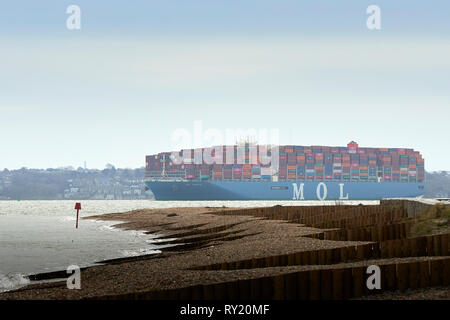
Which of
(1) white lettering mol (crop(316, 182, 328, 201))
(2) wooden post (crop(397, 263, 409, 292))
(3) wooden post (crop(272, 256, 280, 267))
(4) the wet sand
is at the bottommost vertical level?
(1) white lettering mol (crop(316, 182, 328, 201))

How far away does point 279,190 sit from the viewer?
14188 centimetres

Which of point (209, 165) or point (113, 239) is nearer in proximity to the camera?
point (113, 239)

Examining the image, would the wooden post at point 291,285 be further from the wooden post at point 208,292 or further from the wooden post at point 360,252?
the wooden post at point 360,252

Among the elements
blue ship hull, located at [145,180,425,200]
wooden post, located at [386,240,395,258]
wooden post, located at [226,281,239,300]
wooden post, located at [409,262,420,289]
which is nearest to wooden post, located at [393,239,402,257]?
wooden post, located at [386,240,395,258]

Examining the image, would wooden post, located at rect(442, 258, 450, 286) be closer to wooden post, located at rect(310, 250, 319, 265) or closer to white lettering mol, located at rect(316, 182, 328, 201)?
wooden post, located at rect(310, 250, 319, 265)

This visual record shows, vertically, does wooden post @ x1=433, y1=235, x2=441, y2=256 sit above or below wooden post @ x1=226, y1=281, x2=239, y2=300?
above

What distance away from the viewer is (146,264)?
1808 cm

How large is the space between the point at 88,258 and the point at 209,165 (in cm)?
11571

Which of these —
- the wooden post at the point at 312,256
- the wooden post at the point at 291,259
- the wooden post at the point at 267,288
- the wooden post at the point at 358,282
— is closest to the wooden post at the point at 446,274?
the wooden post at the point at 358,282

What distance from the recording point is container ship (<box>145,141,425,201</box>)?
13862cm

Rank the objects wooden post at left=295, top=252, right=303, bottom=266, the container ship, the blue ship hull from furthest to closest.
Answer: the container ship < the blue ship hull < wooden post at left=295, top=252, right=303, bottom=266

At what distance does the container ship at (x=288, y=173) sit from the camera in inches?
5458

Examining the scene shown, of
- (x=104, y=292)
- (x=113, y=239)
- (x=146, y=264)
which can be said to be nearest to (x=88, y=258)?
(x=146, y=264)
